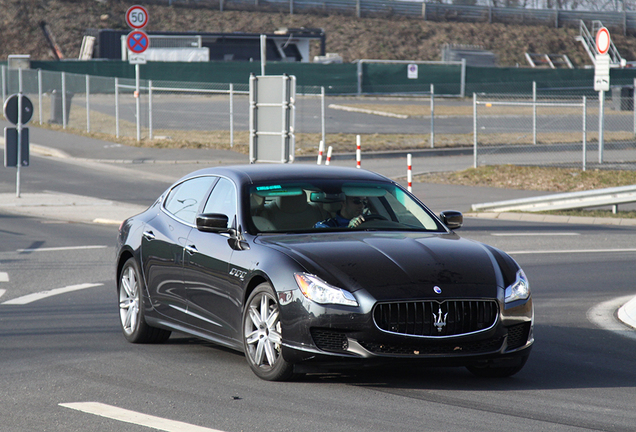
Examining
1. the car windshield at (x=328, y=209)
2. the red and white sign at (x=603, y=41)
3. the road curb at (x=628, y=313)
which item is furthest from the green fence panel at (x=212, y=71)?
the car windshield at (x=328, y=209)

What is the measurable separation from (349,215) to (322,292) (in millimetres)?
1273

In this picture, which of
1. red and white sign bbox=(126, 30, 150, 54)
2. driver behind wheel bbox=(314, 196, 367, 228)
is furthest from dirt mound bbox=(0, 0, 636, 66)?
driver behind wheel bbox=(314, 196, 367, 228)

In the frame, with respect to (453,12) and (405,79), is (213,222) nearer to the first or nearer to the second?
(405,79)

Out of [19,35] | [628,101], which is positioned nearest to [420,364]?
[628,101]

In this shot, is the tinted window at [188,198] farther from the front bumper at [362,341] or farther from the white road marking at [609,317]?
the white road marking at [609,317]

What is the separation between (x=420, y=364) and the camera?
6027 millimetres

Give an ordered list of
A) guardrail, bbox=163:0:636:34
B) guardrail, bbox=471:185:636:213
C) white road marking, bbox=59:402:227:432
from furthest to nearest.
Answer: guardrail, bbox=163:0:636:34, guardrail, bbox=471:185:636:213, white road marking, bbox=59:402:227:432

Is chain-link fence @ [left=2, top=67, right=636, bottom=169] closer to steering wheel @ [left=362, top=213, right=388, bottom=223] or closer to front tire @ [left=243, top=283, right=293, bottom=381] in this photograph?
steering wheel @ [left=362, top=213, right=388, bottom=223]

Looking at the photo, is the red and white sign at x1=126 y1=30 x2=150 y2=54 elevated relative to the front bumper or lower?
elevated

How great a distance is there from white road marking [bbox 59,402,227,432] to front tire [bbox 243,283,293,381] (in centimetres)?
106

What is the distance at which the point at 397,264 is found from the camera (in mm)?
6164

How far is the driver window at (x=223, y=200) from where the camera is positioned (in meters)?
7.17

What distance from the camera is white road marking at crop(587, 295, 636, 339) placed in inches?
336

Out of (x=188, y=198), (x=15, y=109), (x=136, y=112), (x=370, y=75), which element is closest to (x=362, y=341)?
(x=188, y=198)
